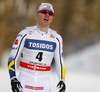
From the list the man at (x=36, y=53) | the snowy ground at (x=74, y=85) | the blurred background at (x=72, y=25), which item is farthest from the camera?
the blurred background at (x=72, y=25)

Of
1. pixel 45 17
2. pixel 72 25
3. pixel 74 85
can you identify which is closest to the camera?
pixel 45 17

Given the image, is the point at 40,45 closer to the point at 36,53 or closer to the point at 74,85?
the point at 36,53

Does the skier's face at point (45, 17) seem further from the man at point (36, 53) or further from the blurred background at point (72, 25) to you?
the blurred background at point (72, 25)

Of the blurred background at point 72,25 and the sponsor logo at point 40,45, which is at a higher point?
the sponsor logo at point 40,45

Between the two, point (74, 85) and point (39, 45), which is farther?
point (74, 85)

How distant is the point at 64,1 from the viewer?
83.4 ft

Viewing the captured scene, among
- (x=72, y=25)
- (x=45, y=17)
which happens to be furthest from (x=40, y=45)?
(x=72, y=25)

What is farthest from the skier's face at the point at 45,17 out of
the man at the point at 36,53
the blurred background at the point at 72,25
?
the blurred background at the point at 72,25

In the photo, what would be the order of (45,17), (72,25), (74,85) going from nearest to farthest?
(45,17), (74,85), (72,25)

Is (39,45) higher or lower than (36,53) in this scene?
higher

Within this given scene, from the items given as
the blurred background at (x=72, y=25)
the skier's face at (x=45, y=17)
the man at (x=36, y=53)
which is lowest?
the blurred background at (x=72, y=25)

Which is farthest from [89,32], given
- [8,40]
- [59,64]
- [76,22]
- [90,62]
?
[59,64]

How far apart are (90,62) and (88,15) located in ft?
16.3

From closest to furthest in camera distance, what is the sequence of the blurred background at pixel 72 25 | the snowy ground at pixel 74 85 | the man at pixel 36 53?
the man at pixel 36 53
the snowy ground at pixel 74 85
the blurred background at pixel 72 25
